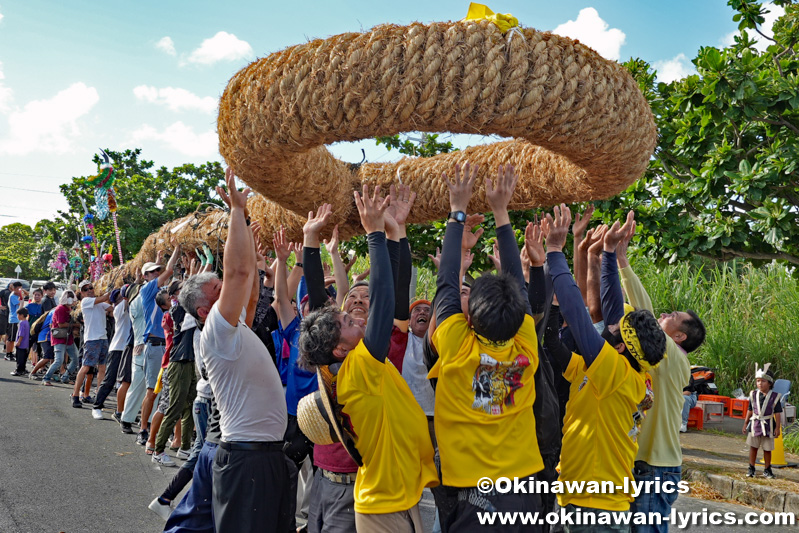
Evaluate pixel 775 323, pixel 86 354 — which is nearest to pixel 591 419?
pixel 86 354

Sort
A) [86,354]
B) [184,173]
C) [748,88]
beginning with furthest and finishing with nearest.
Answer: [184,173]
[86,354]
[748,88]

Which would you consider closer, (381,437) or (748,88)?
(381,437)

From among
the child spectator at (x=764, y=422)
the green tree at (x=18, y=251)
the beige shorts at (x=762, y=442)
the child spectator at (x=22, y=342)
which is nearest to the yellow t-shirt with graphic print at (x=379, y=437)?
the child spectator at (x=764, y=422)

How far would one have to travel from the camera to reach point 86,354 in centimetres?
937

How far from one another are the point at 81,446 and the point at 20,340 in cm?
780

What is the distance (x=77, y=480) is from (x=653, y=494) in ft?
15.4

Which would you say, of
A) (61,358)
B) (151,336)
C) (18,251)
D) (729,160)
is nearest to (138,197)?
(61,358)

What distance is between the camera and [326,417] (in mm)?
2664

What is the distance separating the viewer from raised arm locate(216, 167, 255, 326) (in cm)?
272

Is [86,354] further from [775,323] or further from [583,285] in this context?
[775,323]

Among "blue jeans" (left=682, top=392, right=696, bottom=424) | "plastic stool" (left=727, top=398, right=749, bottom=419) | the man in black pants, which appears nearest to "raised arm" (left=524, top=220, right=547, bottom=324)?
"blue jeans" (left=682, top=392, right=696, bottom=424)

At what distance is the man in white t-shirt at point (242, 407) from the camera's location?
2.74 meters

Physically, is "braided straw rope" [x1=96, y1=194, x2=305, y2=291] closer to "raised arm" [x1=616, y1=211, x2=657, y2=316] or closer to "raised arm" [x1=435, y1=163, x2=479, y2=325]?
"raised arm" [x1=435, y1=163, x2=479, y2=325]

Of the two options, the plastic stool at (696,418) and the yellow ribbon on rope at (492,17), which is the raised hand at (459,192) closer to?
the yellow ribbon on rope at (492,17)
